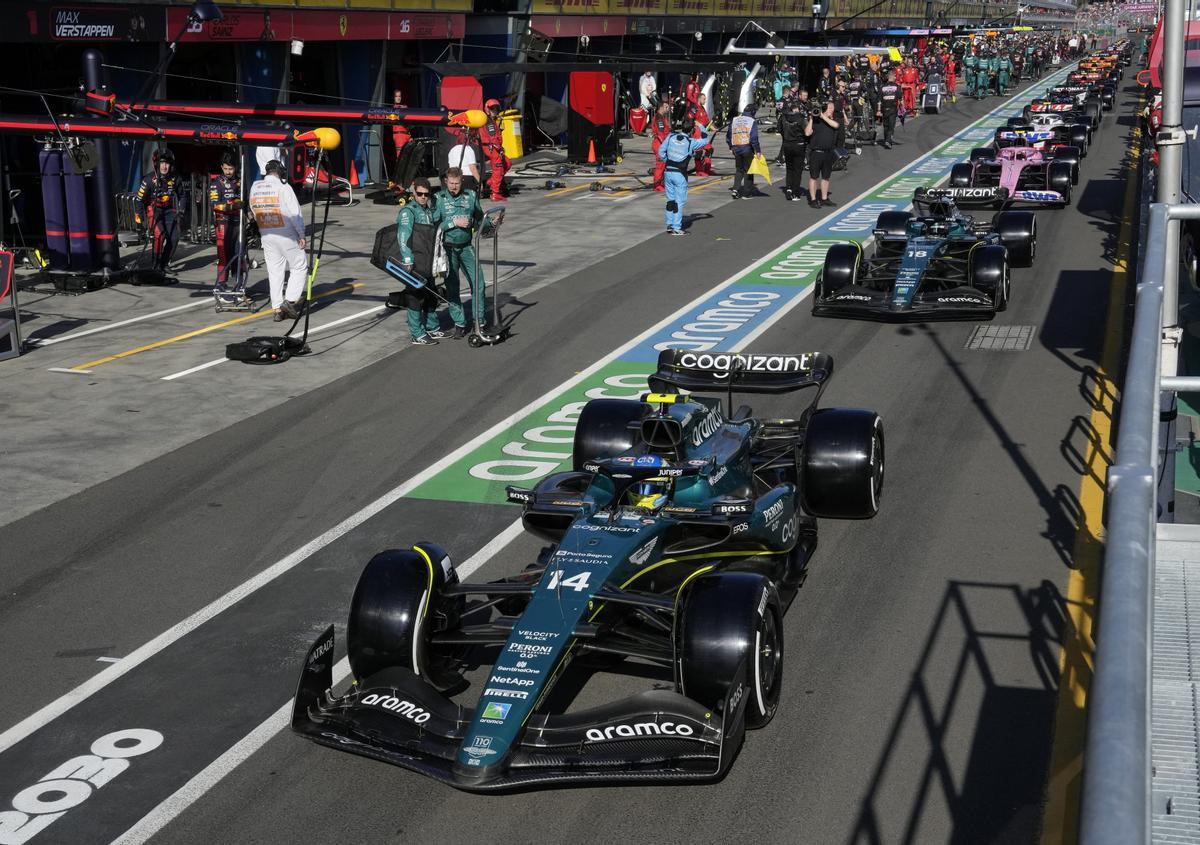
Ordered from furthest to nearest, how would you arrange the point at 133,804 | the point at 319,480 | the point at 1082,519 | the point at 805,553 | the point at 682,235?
the point at 682,235, the point at 319,480, the point at 1082,519, the point at 805,553, the point at 133,804

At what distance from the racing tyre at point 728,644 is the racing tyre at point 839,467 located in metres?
2.36

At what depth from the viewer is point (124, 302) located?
18156mm

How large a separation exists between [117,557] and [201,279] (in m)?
10.7

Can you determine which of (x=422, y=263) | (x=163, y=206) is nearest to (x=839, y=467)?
(x=422, y=263)

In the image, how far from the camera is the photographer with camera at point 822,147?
A: 24.4m

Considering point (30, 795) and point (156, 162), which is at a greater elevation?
point (156, 162)

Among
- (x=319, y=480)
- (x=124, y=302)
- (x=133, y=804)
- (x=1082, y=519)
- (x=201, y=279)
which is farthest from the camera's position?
(x=201, y=279)

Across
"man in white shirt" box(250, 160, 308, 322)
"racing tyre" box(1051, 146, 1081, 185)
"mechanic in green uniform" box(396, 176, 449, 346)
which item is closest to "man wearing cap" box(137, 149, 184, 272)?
"man in white shirt" box(250, 160, 308, 322)

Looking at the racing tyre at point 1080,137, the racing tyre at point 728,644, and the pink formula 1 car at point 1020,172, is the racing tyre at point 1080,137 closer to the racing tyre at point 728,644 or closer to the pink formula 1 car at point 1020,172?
the pink formula 1 car at point 1020,172

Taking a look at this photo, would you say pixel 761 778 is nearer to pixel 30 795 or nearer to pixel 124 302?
pixel 30 795

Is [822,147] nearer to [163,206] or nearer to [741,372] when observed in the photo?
[163,206]

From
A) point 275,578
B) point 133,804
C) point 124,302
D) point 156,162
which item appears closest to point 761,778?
point 133,804

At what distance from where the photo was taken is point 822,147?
2480 cm

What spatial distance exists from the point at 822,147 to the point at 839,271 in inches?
364
